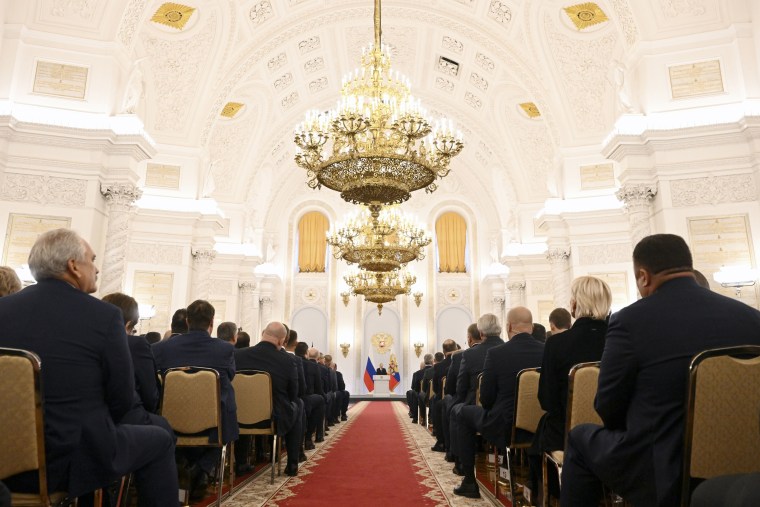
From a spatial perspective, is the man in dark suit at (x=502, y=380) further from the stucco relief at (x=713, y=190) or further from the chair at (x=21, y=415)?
the stucco relief at (x=713, y=190)

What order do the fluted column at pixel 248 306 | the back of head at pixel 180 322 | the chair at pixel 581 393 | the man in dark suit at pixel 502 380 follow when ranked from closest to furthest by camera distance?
the chair at pixel 581 393 < the man in dark suit at pixel 502 380 < the back of head at pixel 180 322 < the fluted column at pixel 248 306

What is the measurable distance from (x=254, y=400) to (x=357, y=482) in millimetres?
1182

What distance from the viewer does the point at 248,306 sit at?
17.2m

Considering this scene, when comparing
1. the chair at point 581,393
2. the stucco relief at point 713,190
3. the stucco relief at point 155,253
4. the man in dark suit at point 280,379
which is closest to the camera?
the chair at point 581,393

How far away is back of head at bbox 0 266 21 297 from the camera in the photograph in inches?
111

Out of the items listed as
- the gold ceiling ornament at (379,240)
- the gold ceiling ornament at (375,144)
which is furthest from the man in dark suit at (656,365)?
the gold ceiling ornament at (379,240)

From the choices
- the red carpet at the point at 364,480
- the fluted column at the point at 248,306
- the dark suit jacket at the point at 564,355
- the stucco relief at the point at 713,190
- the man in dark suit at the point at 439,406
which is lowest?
the red carpet at the point at 364,480

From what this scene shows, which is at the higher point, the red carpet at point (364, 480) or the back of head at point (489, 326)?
the back of head at point (489, 326)

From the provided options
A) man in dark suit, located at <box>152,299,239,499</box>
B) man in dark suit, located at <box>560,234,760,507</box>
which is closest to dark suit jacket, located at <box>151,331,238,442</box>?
man in dark suit, located at <box>152,299,239,499</box>

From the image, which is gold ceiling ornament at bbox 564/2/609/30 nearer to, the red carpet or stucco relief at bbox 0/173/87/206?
the red carpet

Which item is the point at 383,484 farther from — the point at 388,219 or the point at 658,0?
the point at 658,0

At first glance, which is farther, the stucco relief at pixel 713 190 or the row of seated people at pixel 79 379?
the stucco relief at pixel 713 190

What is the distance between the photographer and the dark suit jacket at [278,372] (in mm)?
4891

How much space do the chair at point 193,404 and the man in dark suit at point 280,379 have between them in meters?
1.25
